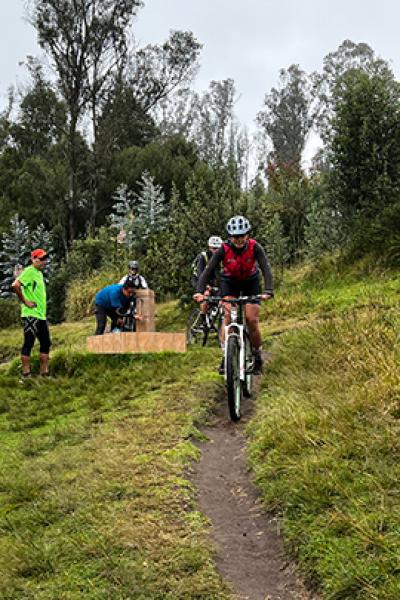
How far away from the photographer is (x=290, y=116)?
44875 millimetres

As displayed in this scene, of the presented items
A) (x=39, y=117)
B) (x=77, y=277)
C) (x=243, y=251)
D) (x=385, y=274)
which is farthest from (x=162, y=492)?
(x=39, y=117)

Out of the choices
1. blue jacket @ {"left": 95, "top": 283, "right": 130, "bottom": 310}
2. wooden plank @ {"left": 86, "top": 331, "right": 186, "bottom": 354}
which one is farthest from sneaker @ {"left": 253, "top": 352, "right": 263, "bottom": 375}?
blue jacket @ {"left": 95, "top": 283, "right": 130, "bottom": 310}

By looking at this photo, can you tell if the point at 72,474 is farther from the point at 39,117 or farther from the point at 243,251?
the point at 39,117

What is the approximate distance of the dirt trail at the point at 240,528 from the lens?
3.30 metres

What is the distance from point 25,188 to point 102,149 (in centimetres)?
628

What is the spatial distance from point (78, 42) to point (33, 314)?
721 inches

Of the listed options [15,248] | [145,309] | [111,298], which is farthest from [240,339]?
[15,248]

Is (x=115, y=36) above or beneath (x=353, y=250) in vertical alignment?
above

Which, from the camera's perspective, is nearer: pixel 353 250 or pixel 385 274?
pixel 385 274

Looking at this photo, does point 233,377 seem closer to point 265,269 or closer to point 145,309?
point 265,269

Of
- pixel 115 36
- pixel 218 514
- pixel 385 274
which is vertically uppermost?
pixel 115 36

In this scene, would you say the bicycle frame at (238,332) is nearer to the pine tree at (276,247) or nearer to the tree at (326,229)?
the tree at (326,229)

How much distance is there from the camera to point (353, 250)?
41.9 feet

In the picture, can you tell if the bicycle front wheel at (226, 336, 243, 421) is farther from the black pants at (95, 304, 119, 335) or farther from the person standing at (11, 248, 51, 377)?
the black pants at (95, 304, 119, 335)
